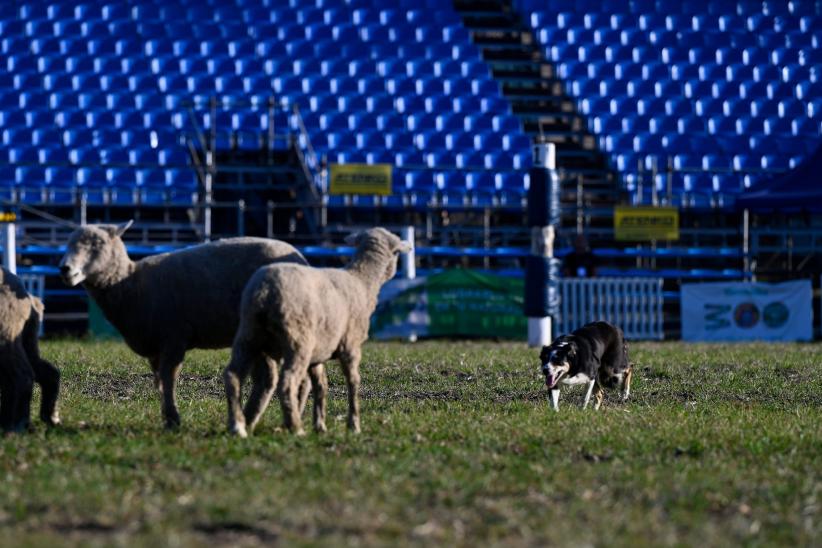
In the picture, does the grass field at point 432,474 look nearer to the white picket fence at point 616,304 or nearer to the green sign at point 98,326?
the green sign at point 98,326

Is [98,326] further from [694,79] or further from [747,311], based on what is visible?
[694,79]

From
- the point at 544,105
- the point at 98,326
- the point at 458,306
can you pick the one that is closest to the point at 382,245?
the point at 458,306

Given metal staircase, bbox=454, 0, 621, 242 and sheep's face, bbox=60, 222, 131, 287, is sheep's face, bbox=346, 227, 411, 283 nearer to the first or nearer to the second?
sheep's face, bbox=60, 222, 131, 287

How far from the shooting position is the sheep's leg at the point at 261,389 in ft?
28.3

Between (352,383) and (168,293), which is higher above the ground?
(168,293)

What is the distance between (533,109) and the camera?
3050 cm

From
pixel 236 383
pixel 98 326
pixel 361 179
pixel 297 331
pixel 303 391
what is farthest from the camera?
pixel 361 179

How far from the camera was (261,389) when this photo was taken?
345 inches

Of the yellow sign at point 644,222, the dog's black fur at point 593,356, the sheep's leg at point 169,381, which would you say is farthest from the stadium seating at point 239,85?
the sheep's leg at point 169,381

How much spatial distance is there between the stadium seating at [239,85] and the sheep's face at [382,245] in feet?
55.0

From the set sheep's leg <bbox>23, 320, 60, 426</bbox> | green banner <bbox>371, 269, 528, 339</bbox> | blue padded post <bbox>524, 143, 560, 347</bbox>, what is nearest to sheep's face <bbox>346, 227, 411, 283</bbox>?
sheep's leg <bbox>23, 320, 60, 426</bbox>

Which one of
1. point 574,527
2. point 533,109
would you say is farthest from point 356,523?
point 533,109

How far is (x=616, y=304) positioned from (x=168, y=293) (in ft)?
47.4

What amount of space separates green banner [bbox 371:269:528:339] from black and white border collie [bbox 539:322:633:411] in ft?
30.1
